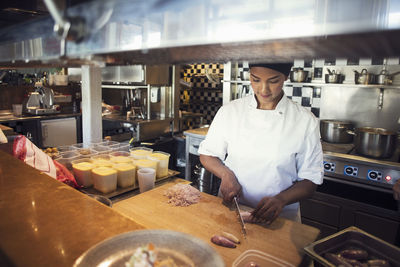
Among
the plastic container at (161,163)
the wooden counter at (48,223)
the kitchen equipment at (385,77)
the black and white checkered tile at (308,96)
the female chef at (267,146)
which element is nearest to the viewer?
the wooden counter at (48,223)

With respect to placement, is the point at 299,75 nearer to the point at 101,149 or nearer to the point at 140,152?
the point at 140,152

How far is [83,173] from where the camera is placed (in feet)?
7.16

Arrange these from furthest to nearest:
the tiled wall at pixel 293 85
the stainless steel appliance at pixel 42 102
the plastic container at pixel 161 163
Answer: the stainless steel appliance at pixel 42 102, the tiled wall at pixel 293 85, the plastic container at pixel 161 163

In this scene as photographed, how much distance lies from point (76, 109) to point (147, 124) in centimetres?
281

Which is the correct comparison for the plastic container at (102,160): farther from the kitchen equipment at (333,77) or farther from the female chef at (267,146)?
the kitchen equipment at (333,77)

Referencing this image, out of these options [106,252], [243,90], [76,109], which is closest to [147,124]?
[243,90]

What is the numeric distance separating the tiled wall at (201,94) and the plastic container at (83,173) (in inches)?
213

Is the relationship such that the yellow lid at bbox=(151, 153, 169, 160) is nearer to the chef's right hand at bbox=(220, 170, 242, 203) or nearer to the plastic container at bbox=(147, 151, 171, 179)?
the plastic container at bbox=(147, 151, 171, 179)

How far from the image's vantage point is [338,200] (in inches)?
124

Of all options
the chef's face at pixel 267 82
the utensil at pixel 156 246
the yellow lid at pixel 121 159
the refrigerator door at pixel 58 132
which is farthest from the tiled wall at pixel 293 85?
the refrigerator door at pixel 58 132

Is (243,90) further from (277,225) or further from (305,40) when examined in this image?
(305,40)

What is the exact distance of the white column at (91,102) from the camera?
349 cm

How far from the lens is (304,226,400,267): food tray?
121cm

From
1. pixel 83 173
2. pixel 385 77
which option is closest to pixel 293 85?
pixel 385 77
